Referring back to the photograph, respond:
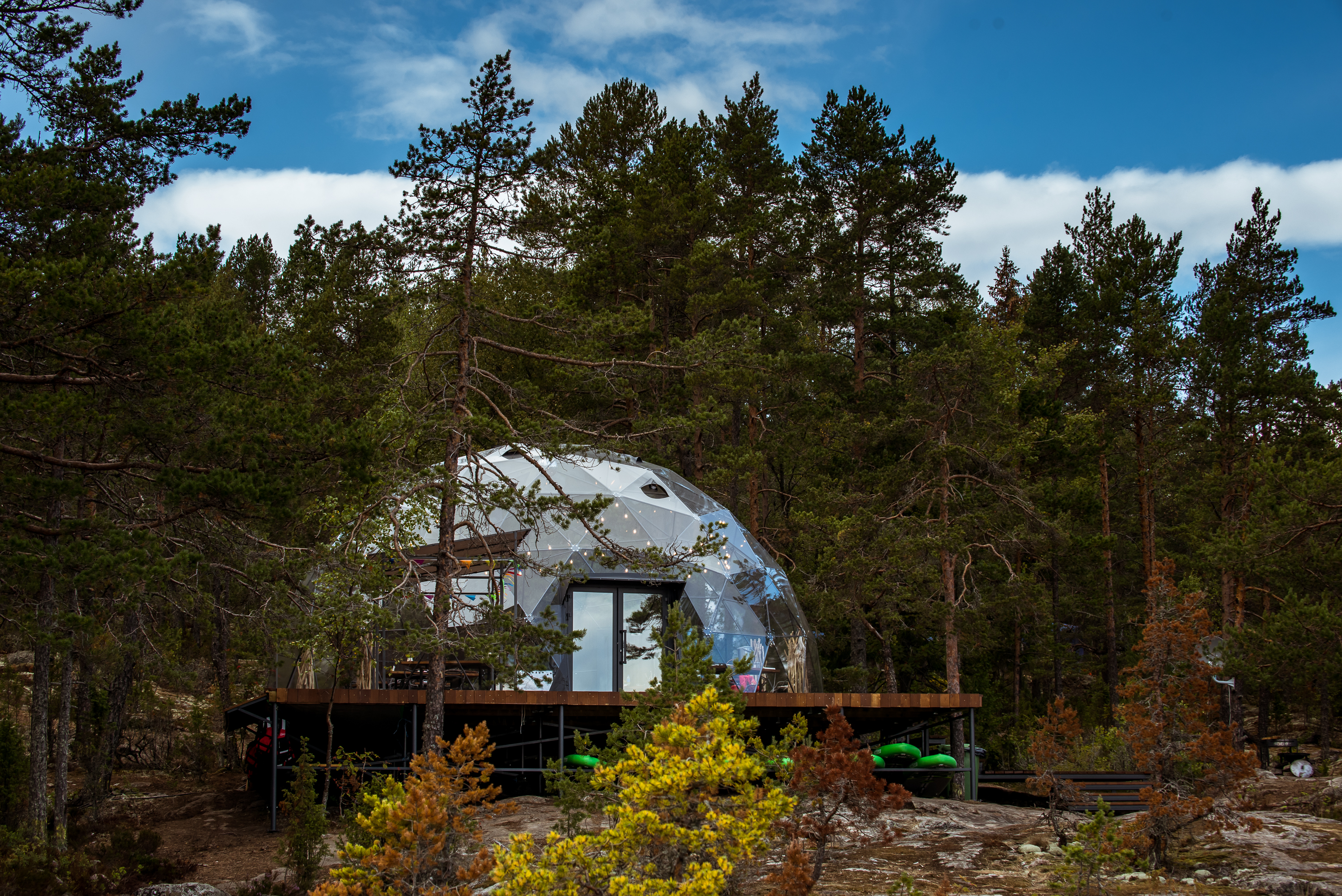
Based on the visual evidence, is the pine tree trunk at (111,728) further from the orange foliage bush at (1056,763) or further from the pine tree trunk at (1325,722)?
the pine tree trunk at (1325,722)

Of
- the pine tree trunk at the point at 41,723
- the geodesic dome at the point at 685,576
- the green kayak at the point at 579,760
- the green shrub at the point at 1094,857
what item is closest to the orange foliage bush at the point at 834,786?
the green shrub at the point at 1094,857

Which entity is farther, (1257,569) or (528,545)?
(1257,569)

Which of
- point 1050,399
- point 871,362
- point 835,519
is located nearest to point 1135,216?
point 1050,399

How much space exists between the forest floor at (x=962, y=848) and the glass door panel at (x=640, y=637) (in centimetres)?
259

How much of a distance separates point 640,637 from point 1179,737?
8.38 m

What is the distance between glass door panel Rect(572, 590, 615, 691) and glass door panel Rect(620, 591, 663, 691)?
0.70ft

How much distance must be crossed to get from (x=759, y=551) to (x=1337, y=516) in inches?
425

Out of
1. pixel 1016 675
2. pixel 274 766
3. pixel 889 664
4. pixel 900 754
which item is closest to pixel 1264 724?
pixel 1016 675

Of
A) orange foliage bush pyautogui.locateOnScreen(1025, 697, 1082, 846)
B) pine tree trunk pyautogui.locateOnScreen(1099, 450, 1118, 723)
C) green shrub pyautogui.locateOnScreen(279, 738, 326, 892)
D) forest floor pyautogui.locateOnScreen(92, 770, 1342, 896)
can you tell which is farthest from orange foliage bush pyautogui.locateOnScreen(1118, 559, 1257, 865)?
pine tree trunk pyautogui.locateOnScreen(1099, 450, 1118, 723)

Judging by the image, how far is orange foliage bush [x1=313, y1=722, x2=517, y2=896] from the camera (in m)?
5.96

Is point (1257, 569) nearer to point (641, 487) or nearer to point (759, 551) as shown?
point (759, 551)

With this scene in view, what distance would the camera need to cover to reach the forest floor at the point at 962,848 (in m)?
9.02

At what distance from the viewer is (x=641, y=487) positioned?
59.0ft

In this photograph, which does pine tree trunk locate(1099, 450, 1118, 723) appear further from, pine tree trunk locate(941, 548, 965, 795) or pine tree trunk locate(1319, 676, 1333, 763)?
pine tree trunk locate(941, 548, 965, 795)
